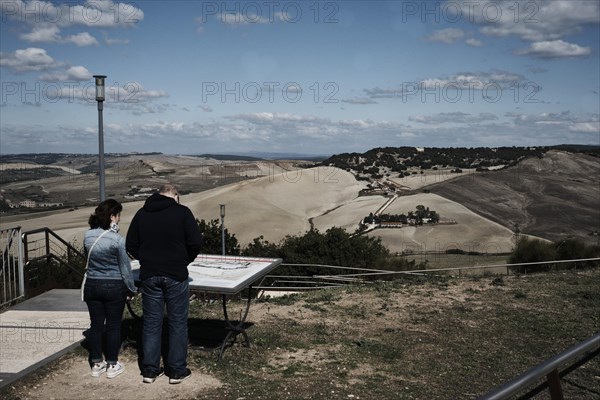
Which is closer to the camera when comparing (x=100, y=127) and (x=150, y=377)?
(x=150, y=377)

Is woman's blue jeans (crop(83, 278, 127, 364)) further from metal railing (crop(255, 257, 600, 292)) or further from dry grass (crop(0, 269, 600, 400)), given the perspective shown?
metal railing (crop(255, 257, 600, 292))

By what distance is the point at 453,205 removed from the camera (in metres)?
52.5

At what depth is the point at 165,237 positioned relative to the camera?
5.66 m

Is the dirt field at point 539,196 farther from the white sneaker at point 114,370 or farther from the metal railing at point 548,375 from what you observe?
the metal railing at point 548,375

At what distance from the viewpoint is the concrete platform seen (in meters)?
6.52

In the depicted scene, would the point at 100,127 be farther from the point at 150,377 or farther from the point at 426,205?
the point at 426,205

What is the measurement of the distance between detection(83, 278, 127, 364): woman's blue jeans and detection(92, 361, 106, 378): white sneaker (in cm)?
4

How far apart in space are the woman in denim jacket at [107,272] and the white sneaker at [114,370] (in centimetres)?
1

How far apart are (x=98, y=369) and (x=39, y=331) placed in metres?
2.10

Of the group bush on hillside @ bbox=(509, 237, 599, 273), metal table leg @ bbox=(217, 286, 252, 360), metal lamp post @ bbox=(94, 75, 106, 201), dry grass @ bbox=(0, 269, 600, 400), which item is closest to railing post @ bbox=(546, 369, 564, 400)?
dry grass @ bbox=(0, 269, 600, 400)

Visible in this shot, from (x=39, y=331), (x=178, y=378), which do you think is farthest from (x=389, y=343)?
(x=39, y=331)

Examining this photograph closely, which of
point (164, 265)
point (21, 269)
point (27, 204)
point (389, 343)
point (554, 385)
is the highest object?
point (164, 265)

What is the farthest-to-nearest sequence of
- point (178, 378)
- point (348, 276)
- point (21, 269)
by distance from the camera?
point (348, 276)
point (21, 269)
point (178, 378)

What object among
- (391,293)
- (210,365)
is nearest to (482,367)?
(210,365)
